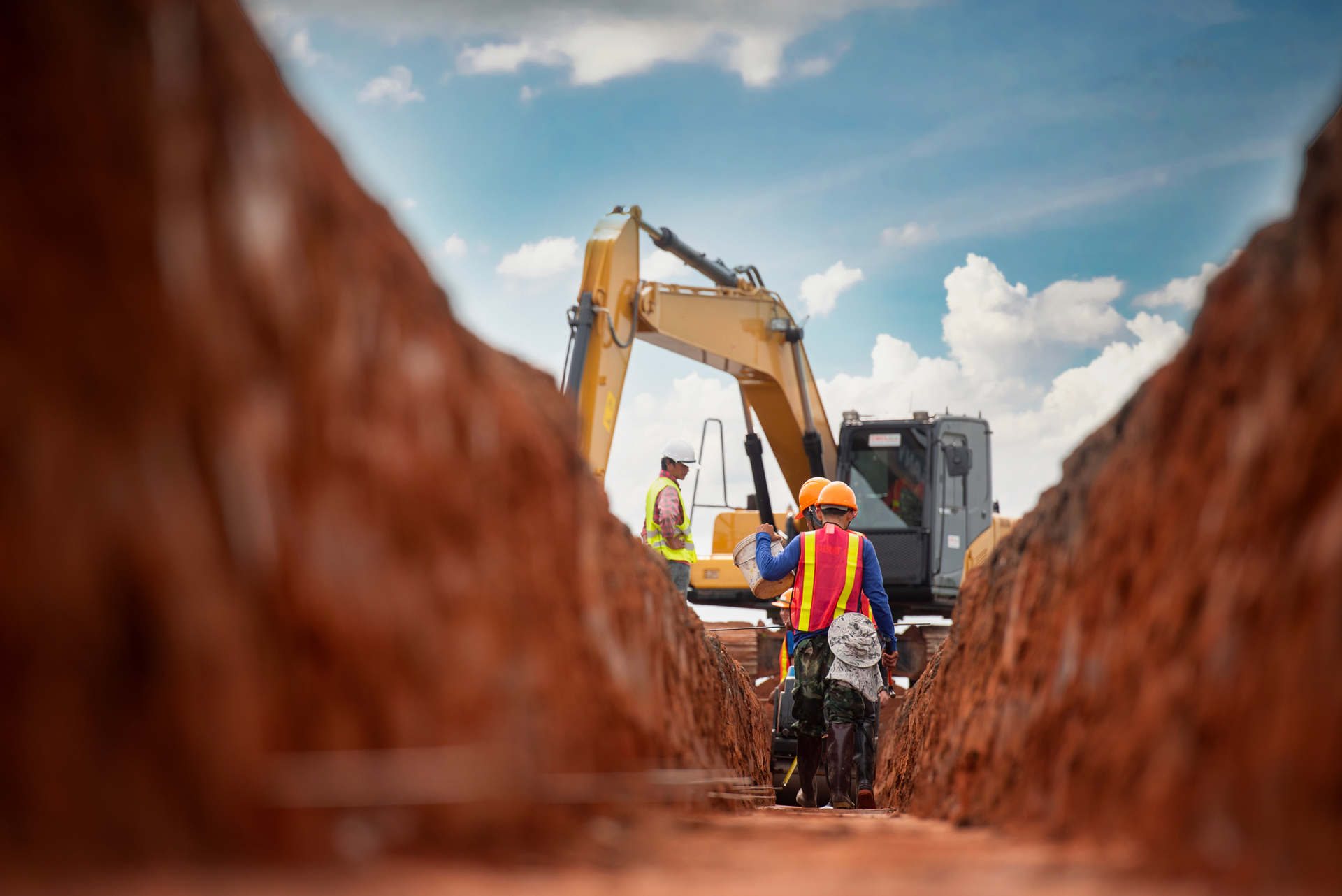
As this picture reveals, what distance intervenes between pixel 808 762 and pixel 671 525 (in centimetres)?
351

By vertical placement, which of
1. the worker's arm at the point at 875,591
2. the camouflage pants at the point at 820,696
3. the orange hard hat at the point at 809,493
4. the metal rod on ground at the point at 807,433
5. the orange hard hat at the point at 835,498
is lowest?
the camouflage pants at the point at 820,696

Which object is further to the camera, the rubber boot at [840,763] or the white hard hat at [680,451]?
the white hard hat at [680,451]

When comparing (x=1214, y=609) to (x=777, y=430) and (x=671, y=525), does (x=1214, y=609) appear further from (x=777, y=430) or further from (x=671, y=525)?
(x=777, y=430)

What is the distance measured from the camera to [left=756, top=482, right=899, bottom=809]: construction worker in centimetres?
684

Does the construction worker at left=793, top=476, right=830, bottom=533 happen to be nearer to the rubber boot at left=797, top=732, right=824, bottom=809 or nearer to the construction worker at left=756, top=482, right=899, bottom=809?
the construction worker at left=756, top=482, right=899, bottom=809

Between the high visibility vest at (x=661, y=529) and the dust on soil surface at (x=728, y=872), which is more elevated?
the high visibility vest at (x=661, y=529)

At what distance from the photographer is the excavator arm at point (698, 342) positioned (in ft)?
36.9

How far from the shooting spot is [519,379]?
12.9 ft

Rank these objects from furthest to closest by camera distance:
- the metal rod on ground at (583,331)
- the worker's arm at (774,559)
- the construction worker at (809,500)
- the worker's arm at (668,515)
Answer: the metal rod on ground at (583,331) < the worker's arm at (668,515) < the construction worker at (809,500) < the worker's arm at (774,559)

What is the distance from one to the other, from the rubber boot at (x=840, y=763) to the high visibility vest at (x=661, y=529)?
3744 millimetres

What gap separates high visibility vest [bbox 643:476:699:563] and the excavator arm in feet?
2.96

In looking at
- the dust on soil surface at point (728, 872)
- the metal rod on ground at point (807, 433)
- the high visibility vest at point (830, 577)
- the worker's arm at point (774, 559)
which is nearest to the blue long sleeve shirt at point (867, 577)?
the worker's arm at point (774, 559)

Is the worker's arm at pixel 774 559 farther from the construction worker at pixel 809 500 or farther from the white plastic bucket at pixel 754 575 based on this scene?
the construction worker at pixel 809 500

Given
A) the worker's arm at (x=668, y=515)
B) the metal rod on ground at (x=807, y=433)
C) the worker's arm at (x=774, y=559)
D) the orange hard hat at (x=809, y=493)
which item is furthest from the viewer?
the metal rod on ground at (x=807, y=433)
